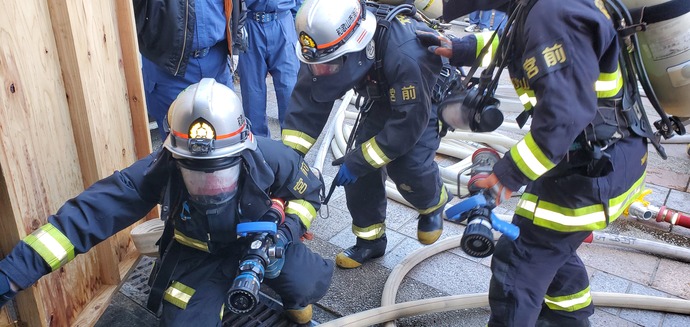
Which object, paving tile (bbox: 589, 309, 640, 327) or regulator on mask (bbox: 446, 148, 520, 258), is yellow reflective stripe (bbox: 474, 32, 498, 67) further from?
paving tile (bbox: 589, 309, 640, 327)

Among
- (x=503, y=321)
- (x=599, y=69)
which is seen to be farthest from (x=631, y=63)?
(x=503, y=321)

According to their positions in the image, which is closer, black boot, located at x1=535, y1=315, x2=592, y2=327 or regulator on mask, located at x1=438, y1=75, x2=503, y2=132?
regulator on mask, located at x1=438, y1=75, x2=503, y2=132

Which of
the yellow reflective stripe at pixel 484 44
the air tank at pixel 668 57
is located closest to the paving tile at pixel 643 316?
the air tank at pixel 668 57

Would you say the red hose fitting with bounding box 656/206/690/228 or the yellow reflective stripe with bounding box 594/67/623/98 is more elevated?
the yellow reflective stripe with bounding box 594/67/623/98

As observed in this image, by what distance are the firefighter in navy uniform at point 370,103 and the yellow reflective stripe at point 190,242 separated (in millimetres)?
852

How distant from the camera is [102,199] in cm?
238

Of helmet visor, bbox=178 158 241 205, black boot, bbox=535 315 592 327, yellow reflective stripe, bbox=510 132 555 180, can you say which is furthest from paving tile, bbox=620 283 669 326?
helmet visor, bbox=178 158 241 205

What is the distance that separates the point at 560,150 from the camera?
1995mm

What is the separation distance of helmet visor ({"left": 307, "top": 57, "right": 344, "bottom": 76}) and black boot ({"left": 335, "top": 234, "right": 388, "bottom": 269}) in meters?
1.20

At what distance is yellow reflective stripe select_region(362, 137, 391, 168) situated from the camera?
311cm

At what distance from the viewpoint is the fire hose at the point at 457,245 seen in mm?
2951

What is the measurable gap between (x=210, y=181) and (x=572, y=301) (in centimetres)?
182

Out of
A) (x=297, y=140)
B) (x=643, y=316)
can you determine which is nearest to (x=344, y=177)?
(x=297, y=140)

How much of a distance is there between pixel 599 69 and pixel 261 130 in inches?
132
